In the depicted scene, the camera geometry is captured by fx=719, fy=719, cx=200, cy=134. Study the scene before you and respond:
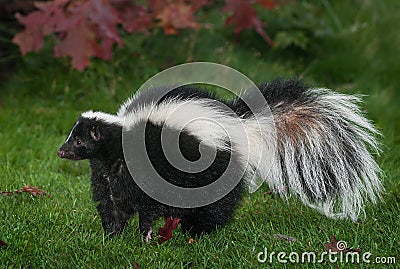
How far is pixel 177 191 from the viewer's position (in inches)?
164

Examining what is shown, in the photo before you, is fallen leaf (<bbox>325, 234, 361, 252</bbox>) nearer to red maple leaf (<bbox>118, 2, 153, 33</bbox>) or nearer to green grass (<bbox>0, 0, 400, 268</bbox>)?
green grass (<bbox>0, 0, 400, 268</bbox>)

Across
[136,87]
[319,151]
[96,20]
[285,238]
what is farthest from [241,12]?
[285,238]

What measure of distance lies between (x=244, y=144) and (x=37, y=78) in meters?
3.81

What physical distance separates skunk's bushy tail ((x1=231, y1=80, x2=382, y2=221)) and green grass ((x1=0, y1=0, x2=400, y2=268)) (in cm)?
23

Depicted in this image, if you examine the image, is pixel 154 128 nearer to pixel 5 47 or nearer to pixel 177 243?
pixel 177 243

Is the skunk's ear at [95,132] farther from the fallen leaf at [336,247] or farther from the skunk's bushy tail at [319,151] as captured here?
the fallen leaf at [336,247]

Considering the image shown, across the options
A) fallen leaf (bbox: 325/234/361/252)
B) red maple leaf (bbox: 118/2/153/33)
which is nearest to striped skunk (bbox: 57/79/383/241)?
fallen leaf (bbox: 325/234/361/252)

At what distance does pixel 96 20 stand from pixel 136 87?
1253 millimetres

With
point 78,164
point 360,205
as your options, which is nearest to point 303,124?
point 360,205

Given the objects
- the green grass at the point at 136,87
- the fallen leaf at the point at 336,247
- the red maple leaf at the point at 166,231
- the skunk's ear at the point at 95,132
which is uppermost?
the skunk's ear at the point at 95,132

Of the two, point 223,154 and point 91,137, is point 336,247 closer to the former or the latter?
point 223,154

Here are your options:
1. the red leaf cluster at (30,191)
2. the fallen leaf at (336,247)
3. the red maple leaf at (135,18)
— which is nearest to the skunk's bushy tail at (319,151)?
the fallen leaf at (336,247)

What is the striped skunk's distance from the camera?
418 cm

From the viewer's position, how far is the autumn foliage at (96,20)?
6.28 meters
